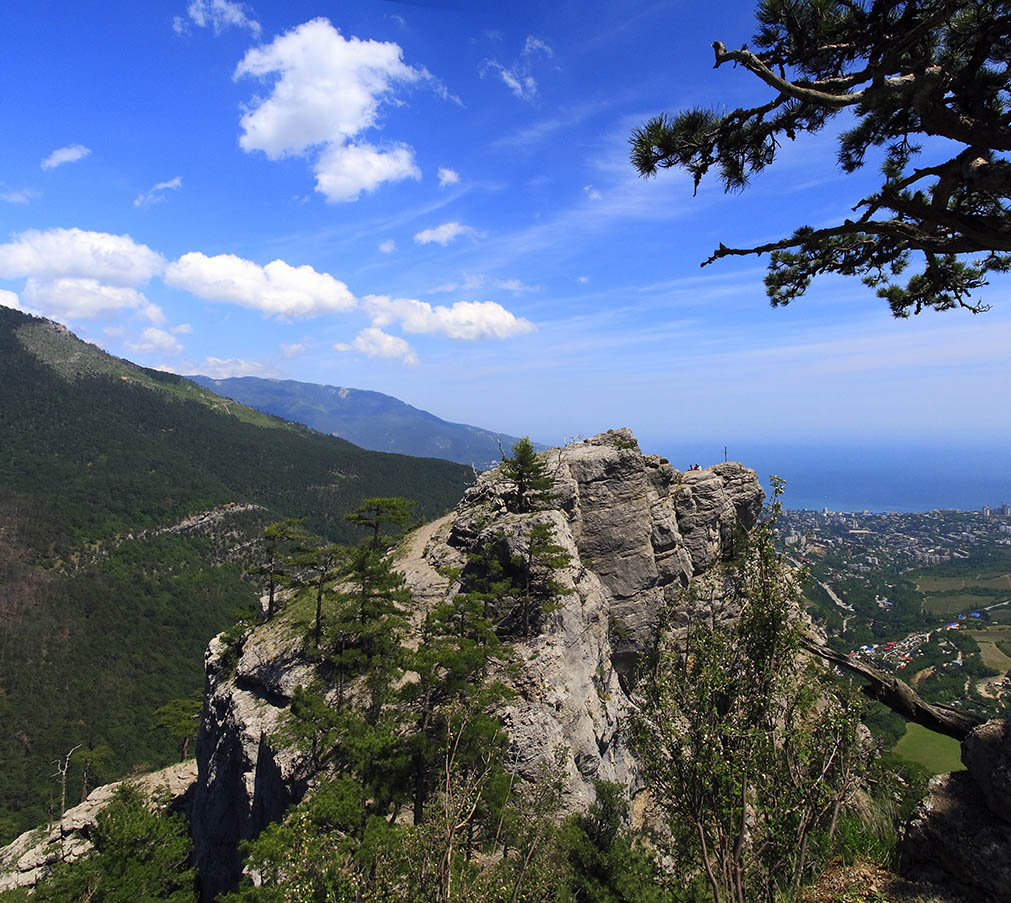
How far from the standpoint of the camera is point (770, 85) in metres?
7.10

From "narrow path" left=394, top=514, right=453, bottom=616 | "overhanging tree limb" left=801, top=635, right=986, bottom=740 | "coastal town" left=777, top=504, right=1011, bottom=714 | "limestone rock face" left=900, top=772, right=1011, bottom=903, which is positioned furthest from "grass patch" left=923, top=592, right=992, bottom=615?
"limestone rock face" left=900, top=772, right=1011, bottom=903

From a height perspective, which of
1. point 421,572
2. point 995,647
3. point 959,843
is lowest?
point 995,647

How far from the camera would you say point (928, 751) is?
170 feet

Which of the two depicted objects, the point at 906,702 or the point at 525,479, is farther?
the point at 525,479

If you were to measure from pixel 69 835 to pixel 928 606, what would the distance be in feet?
541

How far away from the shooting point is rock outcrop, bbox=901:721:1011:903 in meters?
5.83

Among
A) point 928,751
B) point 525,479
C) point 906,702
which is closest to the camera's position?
point 906,702

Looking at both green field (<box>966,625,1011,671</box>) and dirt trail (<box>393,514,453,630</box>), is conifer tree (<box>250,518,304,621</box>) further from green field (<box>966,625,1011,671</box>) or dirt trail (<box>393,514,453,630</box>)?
green field (<box>966,625,1011,671</box>)

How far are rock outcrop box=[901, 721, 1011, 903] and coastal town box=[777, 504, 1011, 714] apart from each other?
120 feet

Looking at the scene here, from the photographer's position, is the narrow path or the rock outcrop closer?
the rock outcrop

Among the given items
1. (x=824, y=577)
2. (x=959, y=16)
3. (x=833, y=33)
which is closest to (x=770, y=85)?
(x=833, y=33)

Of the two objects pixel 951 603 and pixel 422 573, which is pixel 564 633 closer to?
pixel 422 573

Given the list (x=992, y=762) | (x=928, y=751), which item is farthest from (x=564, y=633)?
(x=928, y=751)

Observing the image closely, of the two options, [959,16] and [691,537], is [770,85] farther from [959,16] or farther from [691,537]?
[691,537]
